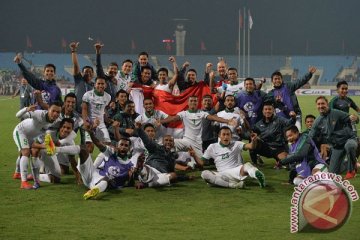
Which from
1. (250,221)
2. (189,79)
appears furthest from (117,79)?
(250,221)

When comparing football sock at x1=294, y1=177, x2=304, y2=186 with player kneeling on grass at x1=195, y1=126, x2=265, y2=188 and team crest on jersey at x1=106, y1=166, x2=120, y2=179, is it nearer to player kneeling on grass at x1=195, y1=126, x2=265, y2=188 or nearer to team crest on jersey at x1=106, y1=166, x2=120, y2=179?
player kneeling on grass at x1=195, y1=126, x2=265, y2=188

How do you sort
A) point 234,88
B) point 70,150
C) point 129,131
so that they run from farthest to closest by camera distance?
point 234,88 → point 129,131 → point 70,150

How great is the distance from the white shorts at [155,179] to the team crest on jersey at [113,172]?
42 centimetres

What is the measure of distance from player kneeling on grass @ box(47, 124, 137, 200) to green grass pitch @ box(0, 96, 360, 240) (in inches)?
7.0

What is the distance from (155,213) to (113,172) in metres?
1.73

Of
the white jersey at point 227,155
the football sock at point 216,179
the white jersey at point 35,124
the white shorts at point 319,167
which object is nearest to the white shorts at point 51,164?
the white jersey at point 35,124

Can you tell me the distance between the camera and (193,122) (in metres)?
10.9

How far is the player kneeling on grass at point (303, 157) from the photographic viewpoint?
865cm

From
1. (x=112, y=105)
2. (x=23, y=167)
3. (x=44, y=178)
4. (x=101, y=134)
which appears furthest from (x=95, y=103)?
(x=23, y=167)

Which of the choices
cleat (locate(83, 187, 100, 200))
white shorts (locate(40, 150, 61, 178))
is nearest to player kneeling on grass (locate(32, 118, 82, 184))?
white shorts (locate(40, 150, 61, 178))

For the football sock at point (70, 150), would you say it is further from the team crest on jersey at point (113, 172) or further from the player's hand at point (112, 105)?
the player's hand at point (112, 105)

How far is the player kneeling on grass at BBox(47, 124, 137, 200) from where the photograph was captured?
852 cm

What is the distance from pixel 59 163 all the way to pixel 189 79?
10.7 ft

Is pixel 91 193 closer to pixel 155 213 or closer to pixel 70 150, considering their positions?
pixel 70 150
